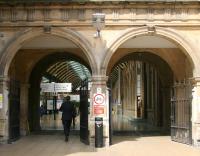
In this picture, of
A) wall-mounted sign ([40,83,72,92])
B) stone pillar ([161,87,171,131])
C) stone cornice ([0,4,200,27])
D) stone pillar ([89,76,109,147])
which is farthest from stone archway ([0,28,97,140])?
wall-mounted sign ([40,83,72,92])

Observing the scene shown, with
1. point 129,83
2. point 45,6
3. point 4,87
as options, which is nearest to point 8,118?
point 4,87

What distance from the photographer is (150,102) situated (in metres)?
35.2

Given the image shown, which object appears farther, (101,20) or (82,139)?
(82,139)

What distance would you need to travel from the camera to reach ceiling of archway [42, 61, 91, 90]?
37281 millimetres

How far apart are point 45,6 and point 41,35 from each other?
1.08m

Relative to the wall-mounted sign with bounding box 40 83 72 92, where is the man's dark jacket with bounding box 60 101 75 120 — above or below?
below

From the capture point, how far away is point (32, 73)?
25.4 metres

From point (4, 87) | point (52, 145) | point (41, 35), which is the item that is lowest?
point (52, 145)

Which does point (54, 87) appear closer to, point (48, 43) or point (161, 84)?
point (161, 84)

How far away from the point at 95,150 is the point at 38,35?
16.0 ft

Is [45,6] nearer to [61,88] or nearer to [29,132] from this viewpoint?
[29,132]

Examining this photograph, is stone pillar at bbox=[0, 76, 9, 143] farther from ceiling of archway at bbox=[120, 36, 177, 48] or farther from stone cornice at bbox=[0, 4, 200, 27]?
ceiling of archway at bbox=[120, 36, 177, 48]

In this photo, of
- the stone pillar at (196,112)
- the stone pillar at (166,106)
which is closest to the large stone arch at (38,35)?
the stone pillar at (196,112)

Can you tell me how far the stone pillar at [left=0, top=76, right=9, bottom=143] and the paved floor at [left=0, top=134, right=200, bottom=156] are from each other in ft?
1.60
